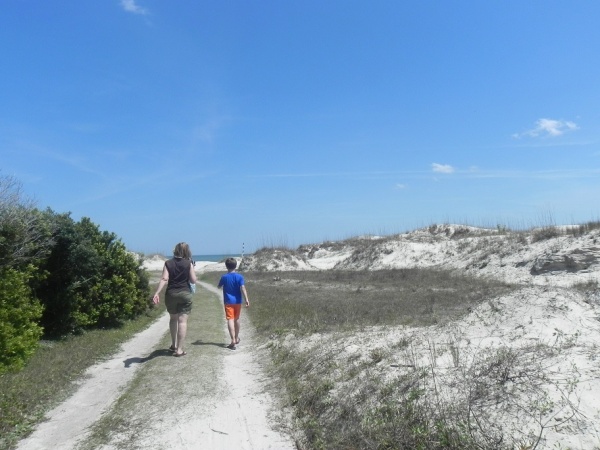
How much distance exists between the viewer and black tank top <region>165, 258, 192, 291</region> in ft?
30.3

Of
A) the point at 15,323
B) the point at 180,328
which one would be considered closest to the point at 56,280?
the point at 15,323

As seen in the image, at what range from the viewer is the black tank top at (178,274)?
9242mm

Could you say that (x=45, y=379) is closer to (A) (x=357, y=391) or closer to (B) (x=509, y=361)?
(A) (x=357, y=391)

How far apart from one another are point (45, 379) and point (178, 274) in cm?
273

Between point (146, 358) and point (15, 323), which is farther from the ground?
point (15, 323)

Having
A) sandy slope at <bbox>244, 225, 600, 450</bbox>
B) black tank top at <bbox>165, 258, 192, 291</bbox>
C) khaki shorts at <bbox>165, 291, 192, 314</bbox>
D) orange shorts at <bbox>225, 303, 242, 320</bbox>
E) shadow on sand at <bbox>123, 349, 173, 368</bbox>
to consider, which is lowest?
shadow on sand at <bbox>123, 349, 173, 368</bbox>

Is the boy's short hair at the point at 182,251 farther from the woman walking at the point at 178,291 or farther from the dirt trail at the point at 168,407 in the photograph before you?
the dirt trail at the point at 168,407

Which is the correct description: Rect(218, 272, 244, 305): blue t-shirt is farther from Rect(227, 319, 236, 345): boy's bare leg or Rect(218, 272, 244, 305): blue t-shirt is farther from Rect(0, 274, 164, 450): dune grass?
Rect(0, 274, 164, 450): dune grass

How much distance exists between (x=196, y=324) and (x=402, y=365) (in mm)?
8886

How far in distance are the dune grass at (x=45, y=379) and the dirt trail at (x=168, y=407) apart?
0.59 ft

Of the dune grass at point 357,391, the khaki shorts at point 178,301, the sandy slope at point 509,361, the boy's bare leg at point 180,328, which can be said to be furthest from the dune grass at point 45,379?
the sandy slope at point 509,361

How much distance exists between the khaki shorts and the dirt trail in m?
0.86

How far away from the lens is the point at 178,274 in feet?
30.4

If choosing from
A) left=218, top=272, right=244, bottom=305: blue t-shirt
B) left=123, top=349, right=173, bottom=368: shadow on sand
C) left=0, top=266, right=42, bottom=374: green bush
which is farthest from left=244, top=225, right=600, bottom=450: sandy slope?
left=0, top=266, right=42, bottom=374: green bush
